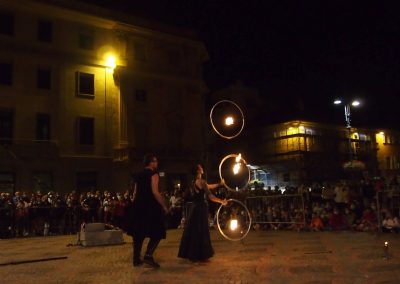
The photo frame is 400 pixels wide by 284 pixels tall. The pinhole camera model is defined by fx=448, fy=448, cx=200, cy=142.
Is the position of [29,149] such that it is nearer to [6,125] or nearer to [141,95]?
[6,125]

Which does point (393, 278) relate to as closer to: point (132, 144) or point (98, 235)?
point (98, 235)

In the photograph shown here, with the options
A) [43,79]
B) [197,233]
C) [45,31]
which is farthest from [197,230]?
[45,31]

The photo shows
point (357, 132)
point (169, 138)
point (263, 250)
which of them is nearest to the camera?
point (263, 250)

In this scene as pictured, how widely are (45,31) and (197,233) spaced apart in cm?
2580

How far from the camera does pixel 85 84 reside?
3209 cm

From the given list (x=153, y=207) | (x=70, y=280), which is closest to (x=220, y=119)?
(x=153, y=207)

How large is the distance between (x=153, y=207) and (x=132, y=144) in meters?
26.1

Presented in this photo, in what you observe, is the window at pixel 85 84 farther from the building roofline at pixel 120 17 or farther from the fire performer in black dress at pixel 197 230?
the fire performer in black dress at pixel 197 230

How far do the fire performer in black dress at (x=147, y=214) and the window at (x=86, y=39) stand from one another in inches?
1016

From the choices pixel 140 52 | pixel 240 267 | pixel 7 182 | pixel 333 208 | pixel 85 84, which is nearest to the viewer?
pixel 240 267

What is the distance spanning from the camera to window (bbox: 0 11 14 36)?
29.0 meters

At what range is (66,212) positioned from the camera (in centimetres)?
2127

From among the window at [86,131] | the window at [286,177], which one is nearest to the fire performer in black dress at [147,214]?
the window at [86,131]

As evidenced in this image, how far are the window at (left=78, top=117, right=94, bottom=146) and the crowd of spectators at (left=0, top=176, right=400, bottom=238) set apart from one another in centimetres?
915
